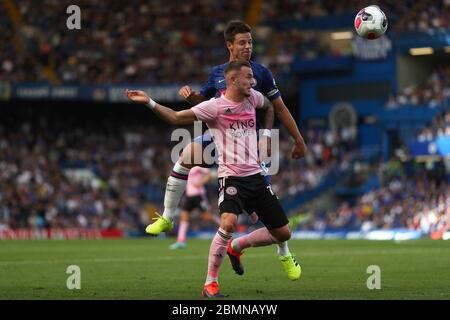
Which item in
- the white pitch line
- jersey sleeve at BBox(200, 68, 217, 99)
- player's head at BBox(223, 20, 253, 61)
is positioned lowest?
the white pitch line

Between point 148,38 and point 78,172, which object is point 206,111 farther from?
point 148,38

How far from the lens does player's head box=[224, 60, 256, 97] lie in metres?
10.9

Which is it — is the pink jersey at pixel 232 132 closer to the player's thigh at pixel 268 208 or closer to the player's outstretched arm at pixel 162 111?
the player's outstretched arm at pixel 162 111

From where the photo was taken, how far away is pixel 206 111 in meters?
10.9

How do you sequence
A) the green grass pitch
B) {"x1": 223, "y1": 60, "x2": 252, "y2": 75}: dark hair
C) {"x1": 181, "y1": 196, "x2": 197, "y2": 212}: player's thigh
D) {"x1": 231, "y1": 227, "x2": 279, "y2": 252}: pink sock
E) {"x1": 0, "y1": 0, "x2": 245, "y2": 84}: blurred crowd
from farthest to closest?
1. {"x1": 0, "y1": 0, "x2": 245, "y2": 84}: blurred crowd
2. {"x1": 181, "y1": 196, "x2": 197, "y2": 212}: player's thigh
3. {"x1": 231, "y1": 227, "x2": 279, "y2": 252}: pink sock
4. the green grass pitch
5. {"x1": 223, "y1": 60, "x2": 252, "y2": 75}: dark hair

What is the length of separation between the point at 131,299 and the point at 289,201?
3290 cm

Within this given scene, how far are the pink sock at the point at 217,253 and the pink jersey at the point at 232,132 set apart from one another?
66 cm

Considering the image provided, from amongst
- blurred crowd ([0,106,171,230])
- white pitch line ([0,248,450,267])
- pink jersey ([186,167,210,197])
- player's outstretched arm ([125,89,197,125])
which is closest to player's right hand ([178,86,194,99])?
player's outstretched arm ([125,89,197,125])

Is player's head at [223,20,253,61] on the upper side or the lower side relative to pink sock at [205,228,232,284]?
upper

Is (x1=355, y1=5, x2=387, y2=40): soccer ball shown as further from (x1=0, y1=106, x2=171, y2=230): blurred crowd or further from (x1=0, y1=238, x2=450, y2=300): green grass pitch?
(x1=0, y1=106, x2=171, y2=230): blurred crowd

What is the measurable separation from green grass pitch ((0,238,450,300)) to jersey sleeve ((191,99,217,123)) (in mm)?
1907

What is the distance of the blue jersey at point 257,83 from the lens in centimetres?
1230

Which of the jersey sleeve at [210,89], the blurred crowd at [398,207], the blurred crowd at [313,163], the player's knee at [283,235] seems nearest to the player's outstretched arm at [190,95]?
the jersey sleeve at [210,89]
